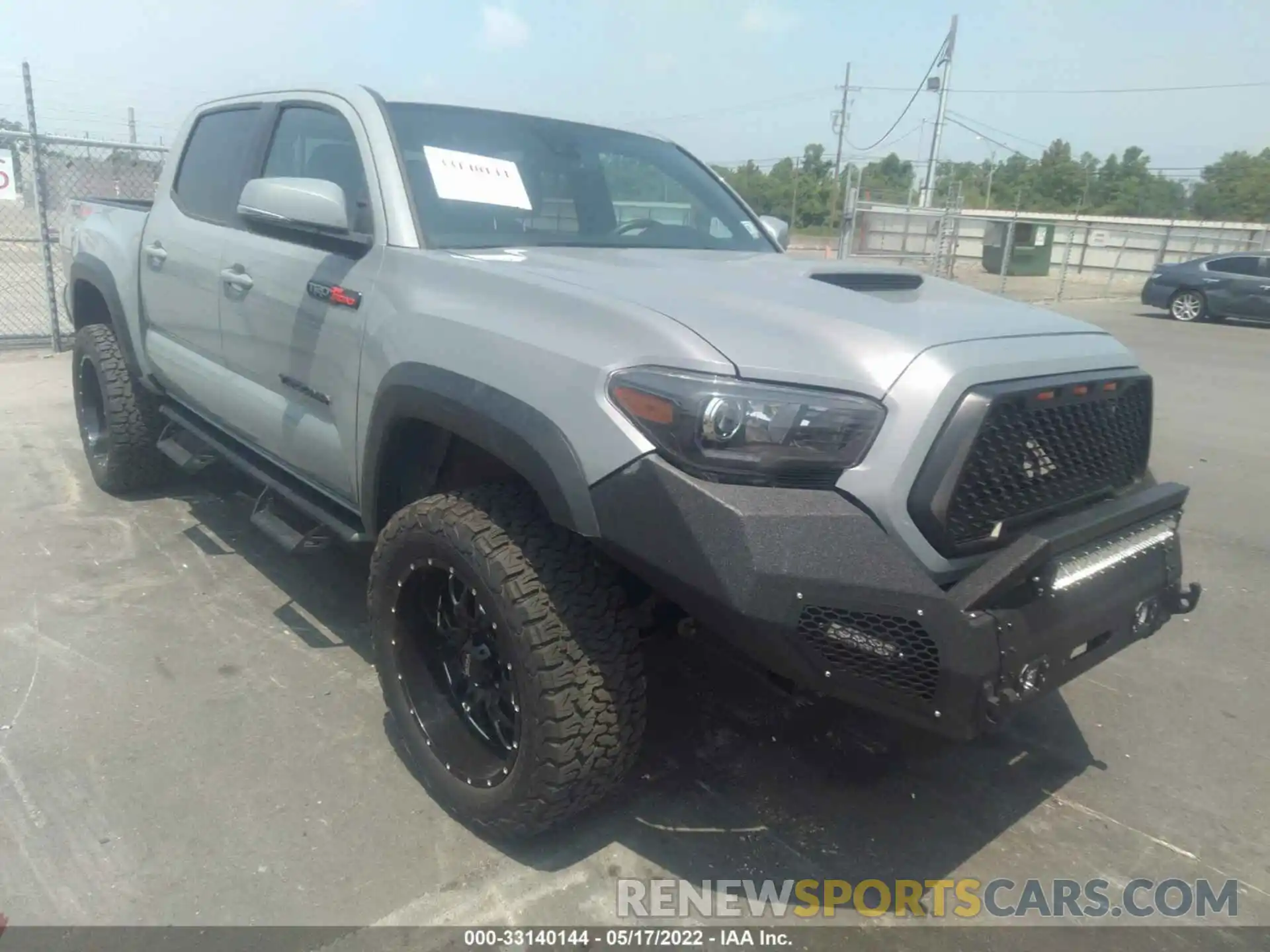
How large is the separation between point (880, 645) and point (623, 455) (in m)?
0.66

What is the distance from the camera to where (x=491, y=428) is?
2389 mm

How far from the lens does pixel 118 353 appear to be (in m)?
4.93

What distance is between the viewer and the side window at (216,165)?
401 cm

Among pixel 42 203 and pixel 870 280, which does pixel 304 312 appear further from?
pixel 42 203

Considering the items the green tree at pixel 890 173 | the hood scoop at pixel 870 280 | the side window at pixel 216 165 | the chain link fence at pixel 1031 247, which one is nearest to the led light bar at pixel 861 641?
the hood scoop at pixel 870 280

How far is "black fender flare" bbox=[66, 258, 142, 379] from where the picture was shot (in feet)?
15.7

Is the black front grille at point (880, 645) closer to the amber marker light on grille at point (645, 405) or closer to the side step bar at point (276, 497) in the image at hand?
the amber marker light on grille at point (645, 405)

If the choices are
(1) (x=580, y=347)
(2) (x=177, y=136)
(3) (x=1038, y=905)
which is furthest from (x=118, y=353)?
(3) (x=1038, y=905)

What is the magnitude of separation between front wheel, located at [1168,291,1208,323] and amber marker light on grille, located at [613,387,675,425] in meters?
19.0

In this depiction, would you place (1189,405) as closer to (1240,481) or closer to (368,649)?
(1240,481)

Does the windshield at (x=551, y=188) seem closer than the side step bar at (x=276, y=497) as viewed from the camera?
Yes

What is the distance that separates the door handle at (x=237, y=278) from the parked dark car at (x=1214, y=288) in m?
18.5

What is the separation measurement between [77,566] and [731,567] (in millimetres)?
3526

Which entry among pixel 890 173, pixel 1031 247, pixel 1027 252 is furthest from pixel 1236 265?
pixel 890 173
